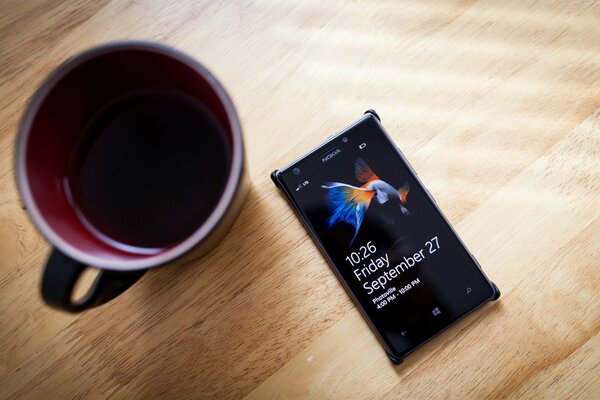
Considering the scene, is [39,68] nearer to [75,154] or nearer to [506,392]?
[75,154]

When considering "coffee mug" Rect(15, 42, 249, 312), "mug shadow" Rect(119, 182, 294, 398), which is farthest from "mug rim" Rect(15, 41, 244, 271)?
"mug shadow" Rect(119, 182, 294, 398)

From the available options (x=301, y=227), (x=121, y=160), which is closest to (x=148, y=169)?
(x=121, y=160)

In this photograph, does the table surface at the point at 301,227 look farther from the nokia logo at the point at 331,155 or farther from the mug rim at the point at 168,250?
the mug rim at the point at 168,250

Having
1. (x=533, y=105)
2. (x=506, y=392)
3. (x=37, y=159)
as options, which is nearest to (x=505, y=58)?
(x=533, y=105)

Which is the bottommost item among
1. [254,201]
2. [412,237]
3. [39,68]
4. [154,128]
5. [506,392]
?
[506,392]

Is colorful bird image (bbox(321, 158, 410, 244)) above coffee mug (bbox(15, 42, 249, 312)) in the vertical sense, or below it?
below

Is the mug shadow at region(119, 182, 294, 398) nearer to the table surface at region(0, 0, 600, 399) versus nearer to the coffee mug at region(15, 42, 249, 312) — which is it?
the table surface at region(0, 0, 600, 399)
